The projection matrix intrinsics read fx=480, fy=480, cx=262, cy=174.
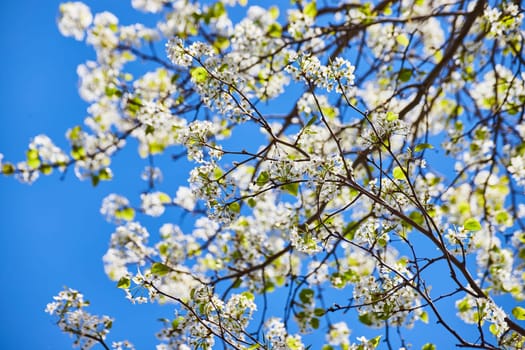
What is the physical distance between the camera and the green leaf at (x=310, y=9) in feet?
14.4

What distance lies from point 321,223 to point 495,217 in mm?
3530

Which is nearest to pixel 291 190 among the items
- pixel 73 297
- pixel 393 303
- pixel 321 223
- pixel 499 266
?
pixel 321 223

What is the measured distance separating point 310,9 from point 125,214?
266 centimetres

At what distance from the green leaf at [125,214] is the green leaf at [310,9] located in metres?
2.55

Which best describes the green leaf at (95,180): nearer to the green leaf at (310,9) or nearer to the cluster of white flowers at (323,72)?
the green leaf at (310,9)

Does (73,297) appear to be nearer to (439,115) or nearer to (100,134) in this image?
(100,134)

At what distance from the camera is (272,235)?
193 inches

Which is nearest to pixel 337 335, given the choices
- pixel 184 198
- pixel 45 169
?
pixel 184 198

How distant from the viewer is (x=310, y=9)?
4.39 meters

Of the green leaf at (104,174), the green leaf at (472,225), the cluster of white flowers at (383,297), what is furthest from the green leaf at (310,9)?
the green leaf at (472,225)

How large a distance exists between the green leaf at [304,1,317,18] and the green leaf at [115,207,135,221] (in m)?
2.55

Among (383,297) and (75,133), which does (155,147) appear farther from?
(383,297)

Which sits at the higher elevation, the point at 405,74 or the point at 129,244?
the point at 405,74

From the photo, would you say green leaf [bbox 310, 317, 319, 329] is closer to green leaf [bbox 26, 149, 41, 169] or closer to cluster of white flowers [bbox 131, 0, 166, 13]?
green leaf [bbox 26, 149, 41, 169]
